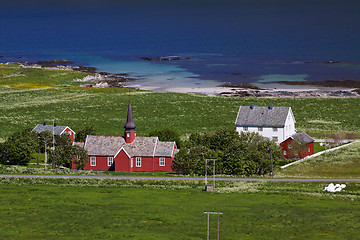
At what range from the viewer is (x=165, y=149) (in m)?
91.2

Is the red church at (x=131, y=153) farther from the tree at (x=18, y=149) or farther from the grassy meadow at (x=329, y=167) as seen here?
the grassy meadow at (x=329, y=167)

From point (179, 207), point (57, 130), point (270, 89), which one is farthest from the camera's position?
point (270, 89)

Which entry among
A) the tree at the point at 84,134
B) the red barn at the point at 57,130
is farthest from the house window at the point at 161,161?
the red barn at the point at 57,130

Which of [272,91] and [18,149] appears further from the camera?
[272,91]

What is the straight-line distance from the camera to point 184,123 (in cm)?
13125

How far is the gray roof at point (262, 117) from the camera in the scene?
10756 cm

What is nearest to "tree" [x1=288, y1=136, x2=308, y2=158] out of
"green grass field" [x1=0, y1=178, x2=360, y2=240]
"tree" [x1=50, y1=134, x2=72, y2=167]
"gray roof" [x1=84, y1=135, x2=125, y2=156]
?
"green grass field" [x1=0, y1=178, x2=360, y2=240]

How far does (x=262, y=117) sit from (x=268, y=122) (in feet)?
5.36

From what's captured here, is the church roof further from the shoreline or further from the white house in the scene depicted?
the shoreline

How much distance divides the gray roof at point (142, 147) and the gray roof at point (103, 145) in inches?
60.3

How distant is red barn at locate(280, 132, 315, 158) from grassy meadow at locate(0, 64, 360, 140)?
672 inches

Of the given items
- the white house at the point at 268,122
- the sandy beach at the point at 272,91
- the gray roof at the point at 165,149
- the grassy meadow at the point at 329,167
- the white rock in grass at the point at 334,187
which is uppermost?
the sandy beach at the point at 272,91

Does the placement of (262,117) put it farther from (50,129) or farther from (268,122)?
(50,129)

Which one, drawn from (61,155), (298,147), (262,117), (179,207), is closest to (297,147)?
(298,147)
